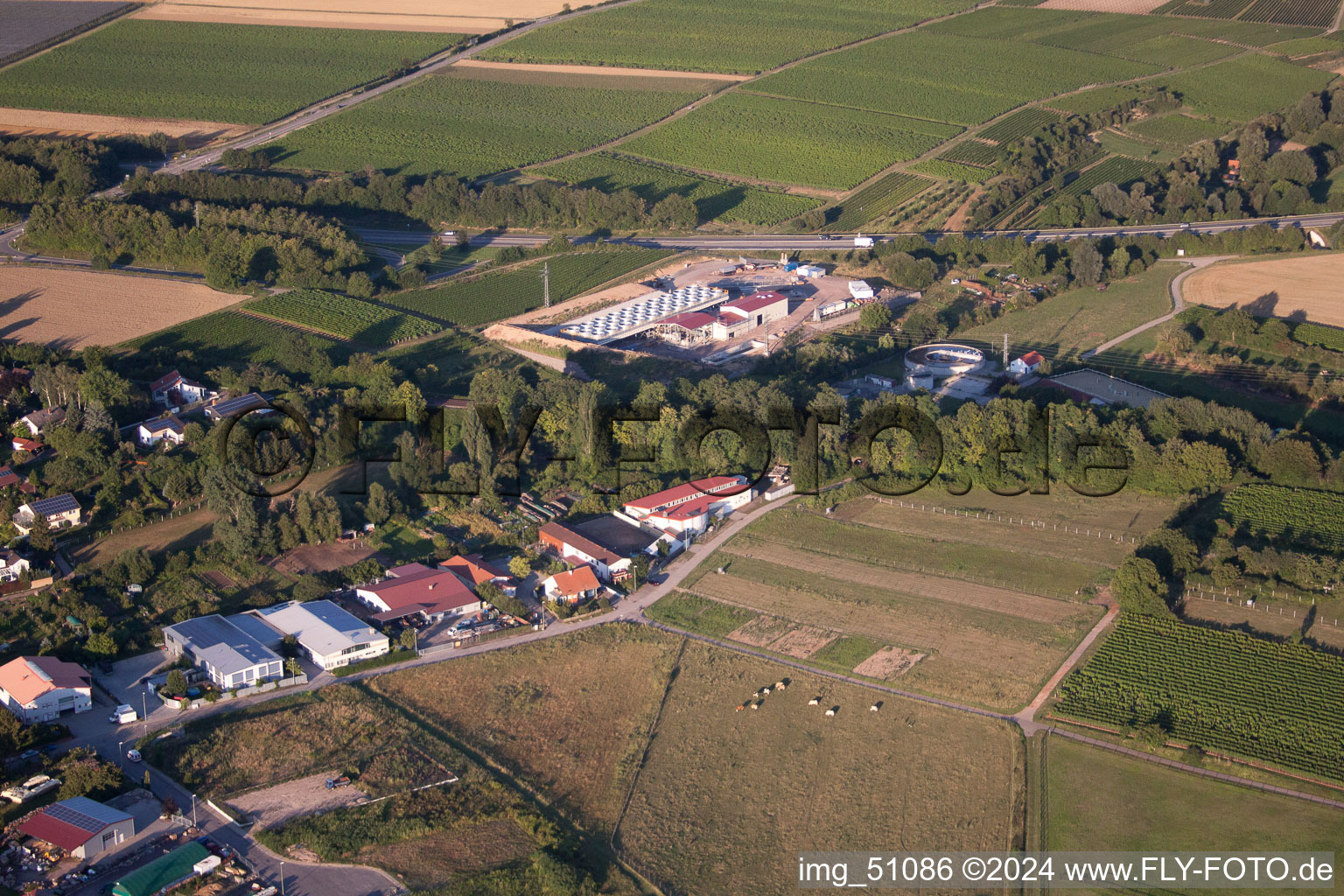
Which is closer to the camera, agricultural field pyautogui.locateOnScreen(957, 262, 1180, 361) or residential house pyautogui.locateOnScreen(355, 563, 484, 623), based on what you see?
residential house pyautogui.locateOnScreen(355, 563, 484, 623)

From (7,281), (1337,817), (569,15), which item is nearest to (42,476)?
(7,281)

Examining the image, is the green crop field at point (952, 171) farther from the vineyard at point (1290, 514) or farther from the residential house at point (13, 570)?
the residential house at point (13, 570)

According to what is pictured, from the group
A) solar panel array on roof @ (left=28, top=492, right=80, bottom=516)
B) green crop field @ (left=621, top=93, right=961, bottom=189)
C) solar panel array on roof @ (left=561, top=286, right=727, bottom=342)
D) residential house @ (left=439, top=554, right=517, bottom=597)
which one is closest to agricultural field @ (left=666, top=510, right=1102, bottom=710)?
residential house @ (left=439, top=554, right=517, bottom=597)

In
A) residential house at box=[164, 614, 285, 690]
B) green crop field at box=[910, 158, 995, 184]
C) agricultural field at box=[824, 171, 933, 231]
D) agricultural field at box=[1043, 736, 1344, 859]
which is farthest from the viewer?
green crop field at box=[910, 158, 995, 184]

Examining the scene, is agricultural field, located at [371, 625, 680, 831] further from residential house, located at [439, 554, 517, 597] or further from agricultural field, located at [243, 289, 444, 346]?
agricultural field, located at [243, 289, 444, 346]

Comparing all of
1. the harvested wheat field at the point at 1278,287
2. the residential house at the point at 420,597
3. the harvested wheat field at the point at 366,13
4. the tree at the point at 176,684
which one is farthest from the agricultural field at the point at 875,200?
the tree at the point at 176,684

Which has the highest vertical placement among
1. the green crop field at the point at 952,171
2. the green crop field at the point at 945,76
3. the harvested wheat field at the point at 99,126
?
the green crop field at the point at 945,76

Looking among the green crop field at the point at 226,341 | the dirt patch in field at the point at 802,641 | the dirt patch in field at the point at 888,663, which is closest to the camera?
the dirt patch in field at the point at 888,663

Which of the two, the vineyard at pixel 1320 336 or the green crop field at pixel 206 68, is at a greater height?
the green crop field at pixel 206 68
